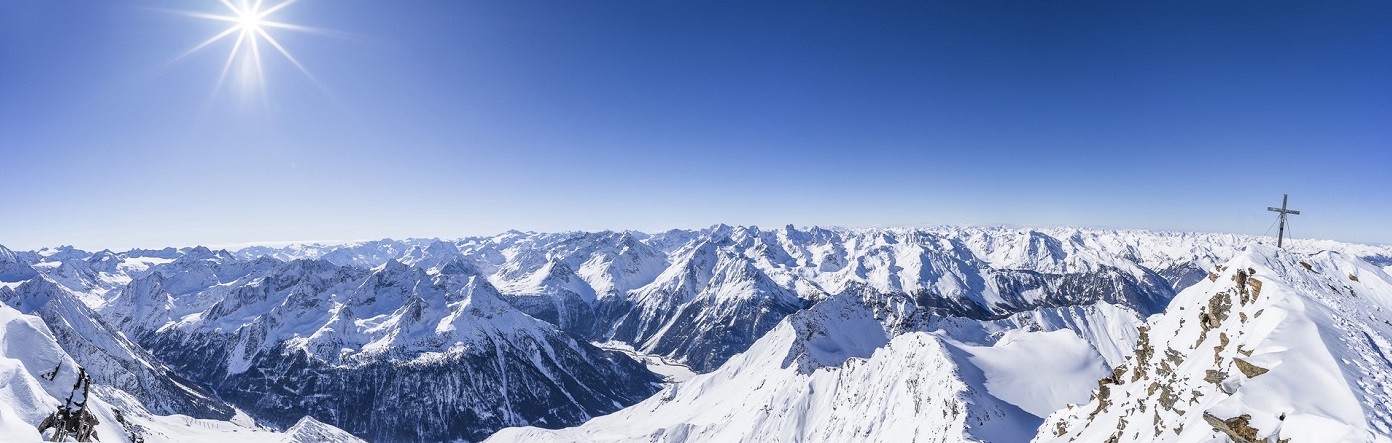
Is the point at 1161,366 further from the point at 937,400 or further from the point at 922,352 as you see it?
the point at 922,352

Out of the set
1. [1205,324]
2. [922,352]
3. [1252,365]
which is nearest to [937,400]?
[922,352]

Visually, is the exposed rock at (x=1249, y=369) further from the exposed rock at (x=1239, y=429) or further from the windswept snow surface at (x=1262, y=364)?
the exposed rock at (x=1239, y=429)

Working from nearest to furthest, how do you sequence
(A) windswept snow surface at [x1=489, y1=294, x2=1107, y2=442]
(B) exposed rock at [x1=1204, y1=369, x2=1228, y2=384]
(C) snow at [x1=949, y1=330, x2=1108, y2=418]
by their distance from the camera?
(B) exposed rock at [x1=1204, y1=369, x2=1228, y2=384], (A) windswept snow surface at [x1=489, y1=294, x2=1107, y2=442], (C) snow at [x1=949, y1=330, x2=1108, y2=418]

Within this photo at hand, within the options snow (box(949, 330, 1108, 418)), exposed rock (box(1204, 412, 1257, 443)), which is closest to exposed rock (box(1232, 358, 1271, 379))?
exposed rock (box(1204, 412, 1257, 443))

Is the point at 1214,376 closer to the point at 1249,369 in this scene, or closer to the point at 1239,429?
the point at 1249,369

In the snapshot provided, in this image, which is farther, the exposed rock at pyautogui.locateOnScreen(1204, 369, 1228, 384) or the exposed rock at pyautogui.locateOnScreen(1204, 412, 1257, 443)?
the exposed rock at pyautogui.locateOnScreen(1204, 369, 1228, 384)

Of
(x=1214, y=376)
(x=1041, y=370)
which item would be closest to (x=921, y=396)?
(x=1041, y=370)

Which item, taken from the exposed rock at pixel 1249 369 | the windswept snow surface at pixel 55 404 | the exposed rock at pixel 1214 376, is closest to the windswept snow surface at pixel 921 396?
the exposed rock at pixel 1214 376

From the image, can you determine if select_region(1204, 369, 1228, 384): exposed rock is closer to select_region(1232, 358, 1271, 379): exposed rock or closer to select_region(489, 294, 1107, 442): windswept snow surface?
select_region(1232, 358, 1271, 379): exposed rock
